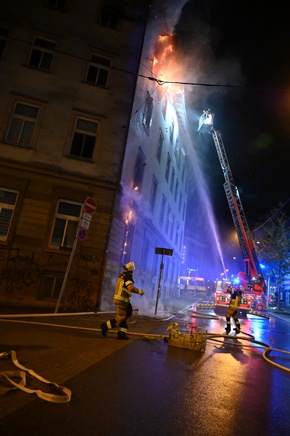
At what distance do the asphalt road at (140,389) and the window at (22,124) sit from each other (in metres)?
8.95

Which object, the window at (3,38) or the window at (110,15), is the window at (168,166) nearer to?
the window at (110,15)

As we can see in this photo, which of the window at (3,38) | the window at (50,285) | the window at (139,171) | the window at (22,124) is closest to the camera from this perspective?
the window at (50,285)

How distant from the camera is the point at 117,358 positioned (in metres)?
5.10

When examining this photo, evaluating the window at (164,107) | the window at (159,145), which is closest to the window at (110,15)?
the window at (164,107)

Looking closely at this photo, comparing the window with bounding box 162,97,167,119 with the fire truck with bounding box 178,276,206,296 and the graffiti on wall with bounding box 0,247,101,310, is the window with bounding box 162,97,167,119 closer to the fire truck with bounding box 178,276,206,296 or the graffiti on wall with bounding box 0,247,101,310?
the graffiti on wall with bounding box 0,247,101,310

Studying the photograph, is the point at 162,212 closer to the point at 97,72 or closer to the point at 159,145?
the point at 159,145

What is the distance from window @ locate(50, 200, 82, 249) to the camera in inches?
489

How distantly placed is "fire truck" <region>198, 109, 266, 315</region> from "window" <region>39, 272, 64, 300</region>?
10242mm

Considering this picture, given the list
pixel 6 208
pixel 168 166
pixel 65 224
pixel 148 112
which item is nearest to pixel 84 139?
pixel 65 224

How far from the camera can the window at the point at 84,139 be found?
1363 cm

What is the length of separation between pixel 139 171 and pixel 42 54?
729cm

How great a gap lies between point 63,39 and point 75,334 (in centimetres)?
1391

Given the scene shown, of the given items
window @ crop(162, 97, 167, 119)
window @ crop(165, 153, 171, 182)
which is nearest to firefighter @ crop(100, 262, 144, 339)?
window @ crop(162, 97, 167, 119)

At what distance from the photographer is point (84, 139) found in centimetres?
1380
